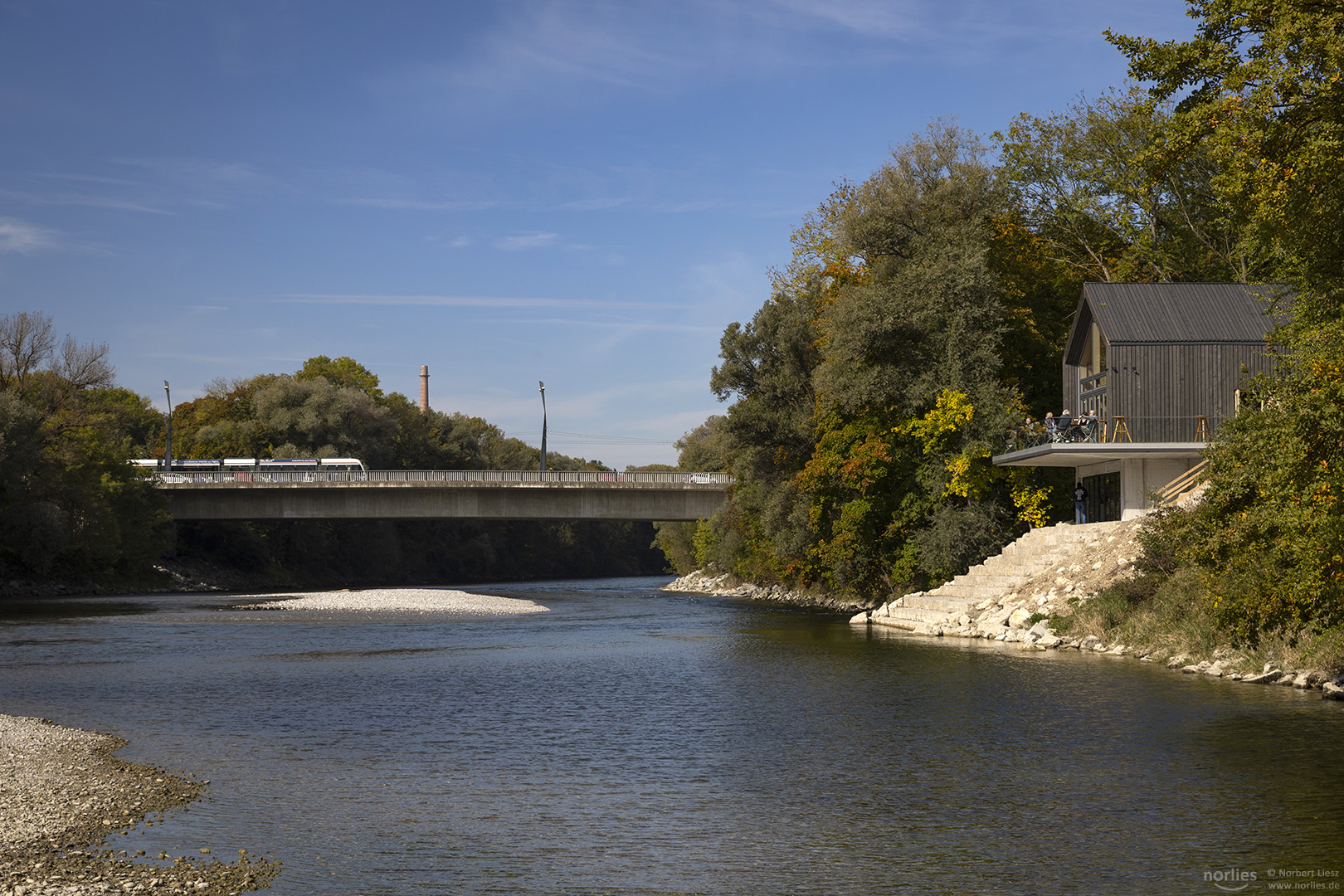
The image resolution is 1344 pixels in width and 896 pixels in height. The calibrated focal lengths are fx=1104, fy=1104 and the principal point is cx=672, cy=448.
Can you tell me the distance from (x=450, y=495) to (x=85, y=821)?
66886 millimetres

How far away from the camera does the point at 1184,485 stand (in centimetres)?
4031

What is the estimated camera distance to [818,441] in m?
57.2

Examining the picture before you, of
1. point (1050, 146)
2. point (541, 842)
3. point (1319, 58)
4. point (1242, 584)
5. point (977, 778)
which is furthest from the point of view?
point (1050, 146)

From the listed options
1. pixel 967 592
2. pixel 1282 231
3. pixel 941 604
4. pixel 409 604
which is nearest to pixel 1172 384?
pixel 967 592

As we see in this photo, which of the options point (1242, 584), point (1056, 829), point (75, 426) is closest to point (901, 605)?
point (1242, 584)

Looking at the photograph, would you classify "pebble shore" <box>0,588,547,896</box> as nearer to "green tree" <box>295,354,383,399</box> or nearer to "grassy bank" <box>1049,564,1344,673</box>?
"grassy bank" <box>1049,564,1344,673</box>

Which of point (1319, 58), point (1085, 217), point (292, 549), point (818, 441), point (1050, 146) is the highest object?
point (1050, 146)

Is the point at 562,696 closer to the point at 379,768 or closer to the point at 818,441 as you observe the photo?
the point at 379,768

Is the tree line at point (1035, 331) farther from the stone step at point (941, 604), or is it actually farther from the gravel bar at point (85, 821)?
the gravel bar at point (85, 821)

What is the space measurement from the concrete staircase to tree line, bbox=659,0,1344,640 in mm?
3756

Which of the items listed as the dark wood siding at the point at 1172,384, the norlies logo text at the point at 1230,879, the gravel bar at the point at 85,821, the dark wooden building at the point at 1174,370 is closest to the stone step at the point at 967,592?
the dark wooden building at the point at 1174,370

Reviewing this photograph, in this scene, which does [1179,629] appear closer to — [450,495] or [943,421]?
[943,421]

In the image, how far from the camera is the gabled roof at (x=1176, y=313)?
4444 centimetres

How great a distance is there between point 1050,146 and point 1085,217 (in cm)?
455
